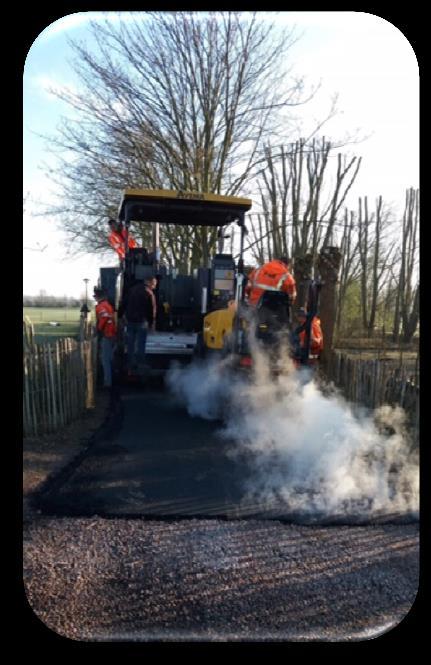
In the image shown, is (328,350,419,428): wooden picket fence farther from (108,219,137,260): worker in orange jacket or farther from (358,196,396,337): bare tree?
(108,219,137,260): worker in orange jacket

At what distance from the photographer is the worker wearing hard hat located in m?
6.18

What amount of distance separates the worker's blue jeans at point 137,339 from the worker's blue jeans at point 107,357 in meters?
0.60

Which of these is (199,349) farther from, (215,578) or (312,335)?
(215,578)

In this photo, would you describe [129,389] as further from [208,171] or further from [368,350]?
[208,171]

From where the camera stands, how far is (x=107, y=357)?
833cm

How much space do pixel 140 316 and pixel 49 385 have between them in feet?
6.99

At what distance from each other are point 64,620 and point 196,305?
618 centimetres

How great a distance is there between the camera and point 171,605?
2.51 metres

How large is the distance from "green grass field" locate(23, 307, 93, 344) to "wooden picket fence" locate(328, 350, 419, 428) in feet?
9.19

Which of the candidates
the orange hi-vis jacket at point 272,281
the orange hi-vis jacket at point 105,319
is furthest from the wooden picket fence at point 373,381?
the orange hi-vis jacket at point 105,319

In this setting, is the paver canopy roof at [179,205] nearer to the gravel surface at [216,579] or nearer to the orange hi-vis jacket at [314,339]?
the orange hi-vis jacket at [314,339]

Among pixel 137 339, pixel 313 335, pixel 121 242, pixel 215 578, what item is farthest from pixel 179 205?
pixel 215 578
